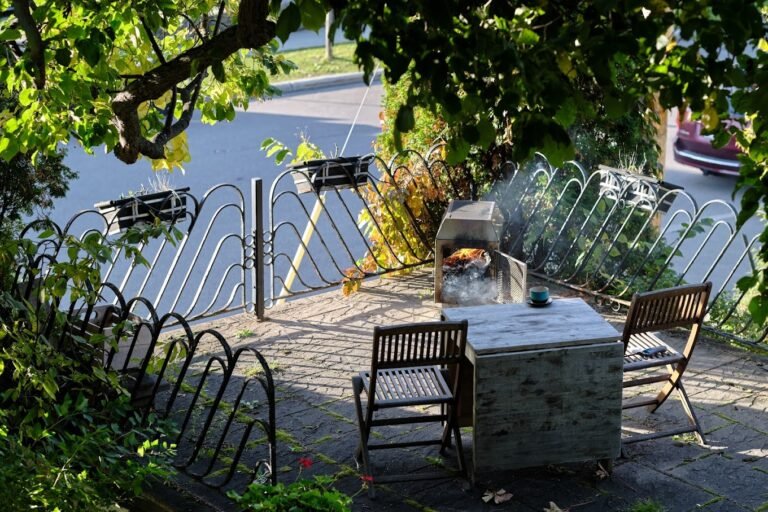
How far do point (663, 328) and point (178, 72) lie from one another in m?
2.93

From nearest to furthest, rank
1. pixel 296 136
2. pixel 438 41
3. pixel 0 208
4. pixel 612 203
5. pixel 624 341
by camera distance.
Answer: pixel 438 41 → pixel 624 341 → pixel 0 208 → pixel 612 203 → pixel 296 136

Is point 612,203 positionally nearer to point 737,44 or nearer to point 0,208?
point 0,208

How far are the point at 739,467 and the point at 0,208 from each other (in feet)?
16.2

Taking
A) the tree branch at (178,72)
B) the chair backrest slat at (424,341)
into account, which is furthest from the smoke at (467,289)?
the tree branch at (178,72)

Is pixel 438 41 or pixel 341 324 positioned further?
pixel 341 324

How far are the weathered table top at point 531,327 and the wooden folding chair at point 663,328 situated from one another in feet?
0.89

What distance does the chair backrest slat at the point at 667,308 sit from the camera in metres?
5.57

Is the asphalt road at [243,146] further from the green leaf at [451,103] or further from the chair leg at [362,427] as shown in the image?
the green leaf at [451,103]

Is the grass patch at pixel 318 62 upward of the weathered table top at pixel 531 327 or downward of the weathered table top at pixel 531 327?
downward

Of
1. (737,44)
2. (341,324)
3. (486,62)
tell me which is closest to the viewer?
(737,44)

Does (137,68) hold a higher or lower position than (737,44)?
lower

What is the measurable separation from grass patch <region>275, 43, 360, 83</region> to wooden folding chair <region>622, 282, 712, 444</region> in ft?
47.2

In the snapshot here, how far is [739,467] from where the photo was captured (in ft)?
18.2

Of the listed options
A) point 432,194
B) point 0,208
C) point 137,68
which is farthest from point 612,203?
point 0,208
